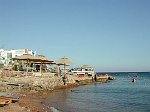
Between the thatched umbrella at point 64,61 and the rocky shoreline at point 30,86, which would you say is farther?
the thatched umbrella at point 64,61

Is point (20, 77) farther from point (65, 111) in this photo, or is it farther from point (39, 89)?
point (65, 111)

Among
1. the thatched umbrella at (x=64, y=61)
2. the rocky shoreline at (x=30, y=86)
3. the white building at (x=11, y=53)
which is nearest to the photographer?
the rocky shoreline at (x=30, y=86)

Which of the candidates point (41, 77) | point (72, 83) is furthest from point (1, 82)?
point (72, 83)

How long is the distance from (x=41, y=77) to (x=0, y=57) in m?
26.5

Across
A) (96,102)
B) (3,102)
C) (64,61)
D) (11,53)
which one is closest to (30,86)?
(96,102)

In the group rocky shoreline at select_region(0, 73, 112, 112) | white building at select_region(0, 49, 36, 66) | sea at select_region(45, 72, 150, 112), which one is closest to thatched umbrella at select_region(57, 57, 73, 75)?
rocky shoreline at select_region(0, 73, 112, 112)

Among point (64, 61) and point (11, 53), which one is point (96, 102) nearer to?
point (64, 61)

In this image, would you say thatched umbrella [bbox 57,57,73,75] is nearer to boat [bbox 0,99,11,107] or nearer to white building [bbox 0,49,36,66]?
white building [bbox 0,49,36,66]

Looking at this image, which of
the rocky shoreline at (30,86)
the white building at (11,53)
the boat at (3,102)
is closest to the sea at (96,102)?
the rocky shoreline at (30,86)

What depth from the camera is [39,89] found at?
40.6 meters

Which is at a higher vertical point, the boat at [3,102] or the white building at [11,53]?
the white building at [11,53]

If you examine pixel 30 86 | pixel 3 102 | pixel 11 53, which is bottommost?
pixel 3 102

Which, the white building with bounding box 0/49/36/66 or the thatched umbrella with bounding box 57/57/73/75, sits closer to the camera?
the thatched umbrella with bounding box 57/57/73/75

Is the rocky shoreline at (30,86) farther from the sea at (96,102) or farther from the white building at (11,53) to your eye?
the white building at (11,53)
